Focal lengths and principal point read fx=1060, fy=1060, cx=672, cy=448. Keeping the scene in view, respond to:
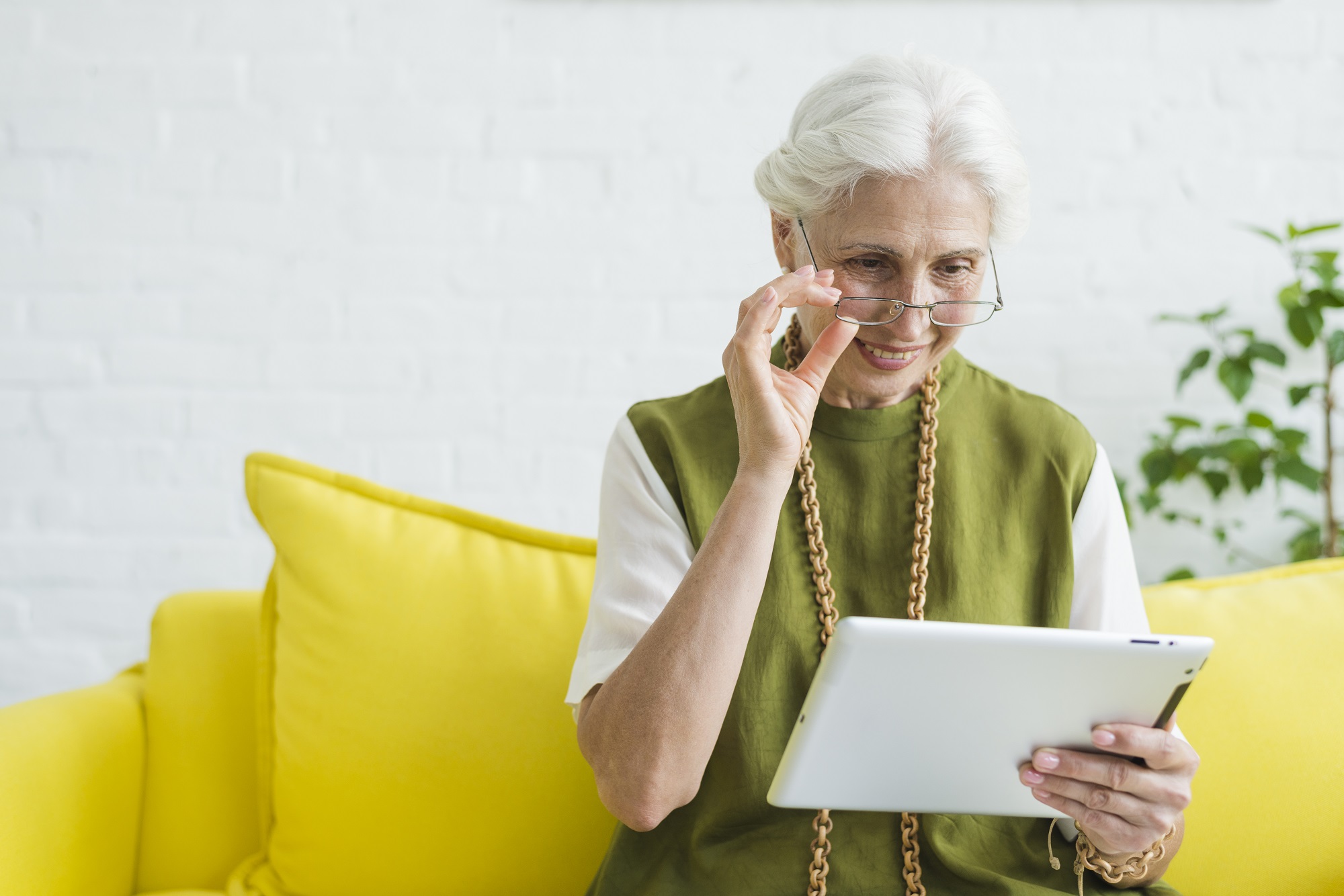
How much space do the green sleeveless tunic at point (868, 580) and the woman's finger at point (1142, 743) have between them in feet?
0.72

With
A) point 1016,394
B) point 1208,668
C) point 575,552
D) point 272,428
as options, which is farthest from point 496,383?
point 1208,668

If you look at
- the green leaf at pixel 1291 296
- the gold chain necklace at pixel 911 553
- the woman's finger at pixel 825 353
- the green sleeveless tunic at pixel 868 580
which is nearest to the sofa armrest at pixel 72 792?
the green sleeveless tunic at pixel 868 580

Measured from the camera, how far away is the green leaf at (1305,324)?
1.64m

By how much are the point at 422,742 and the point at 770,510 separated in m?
0.54

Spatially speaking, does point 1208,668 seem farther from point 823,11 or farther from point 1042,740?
point 823,11

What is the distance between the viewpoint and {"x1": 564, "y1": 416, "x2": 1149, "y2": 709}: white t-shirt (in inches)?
40.1

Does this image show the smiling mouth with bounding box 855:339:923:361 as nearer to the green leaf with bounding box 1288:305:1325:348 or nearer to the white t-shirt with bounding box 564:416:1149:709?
the white t-shirt with bounding box 564:416:1149:709

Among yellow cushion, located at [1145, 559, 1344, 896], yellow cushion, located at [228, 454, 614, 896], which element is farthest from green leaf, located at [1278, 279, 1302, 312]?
yellow cushion, located at [228, 454, 614, 896]

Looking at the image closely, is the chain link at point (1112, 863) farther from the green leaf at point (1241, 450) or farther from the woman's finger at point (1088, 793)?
the green leaf at point (1241, 450)

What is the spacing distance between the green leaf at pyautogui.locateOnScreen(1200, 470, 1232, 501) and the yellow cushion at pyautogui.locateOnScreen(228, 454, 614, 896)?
1.12m

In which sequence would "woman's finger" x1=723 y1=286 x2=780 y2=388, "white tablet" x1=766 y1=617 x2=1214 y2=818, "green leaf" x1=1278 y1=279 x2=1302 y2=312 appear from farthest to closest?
"green leaf" x1=1278 y1=279 x2=1302 y2=312 < "woman's finger" x1=723 y1=286 x2=780 y2=388 < "white tablet" x1=766 y1=617 x2=1214 y2=818

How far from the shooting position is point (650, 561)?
3.47ft

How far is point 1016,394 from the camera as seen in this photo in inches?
47.5

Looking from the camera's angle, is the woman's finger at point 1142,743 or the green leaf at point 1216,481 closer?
the woman's finger at point 1142,743
